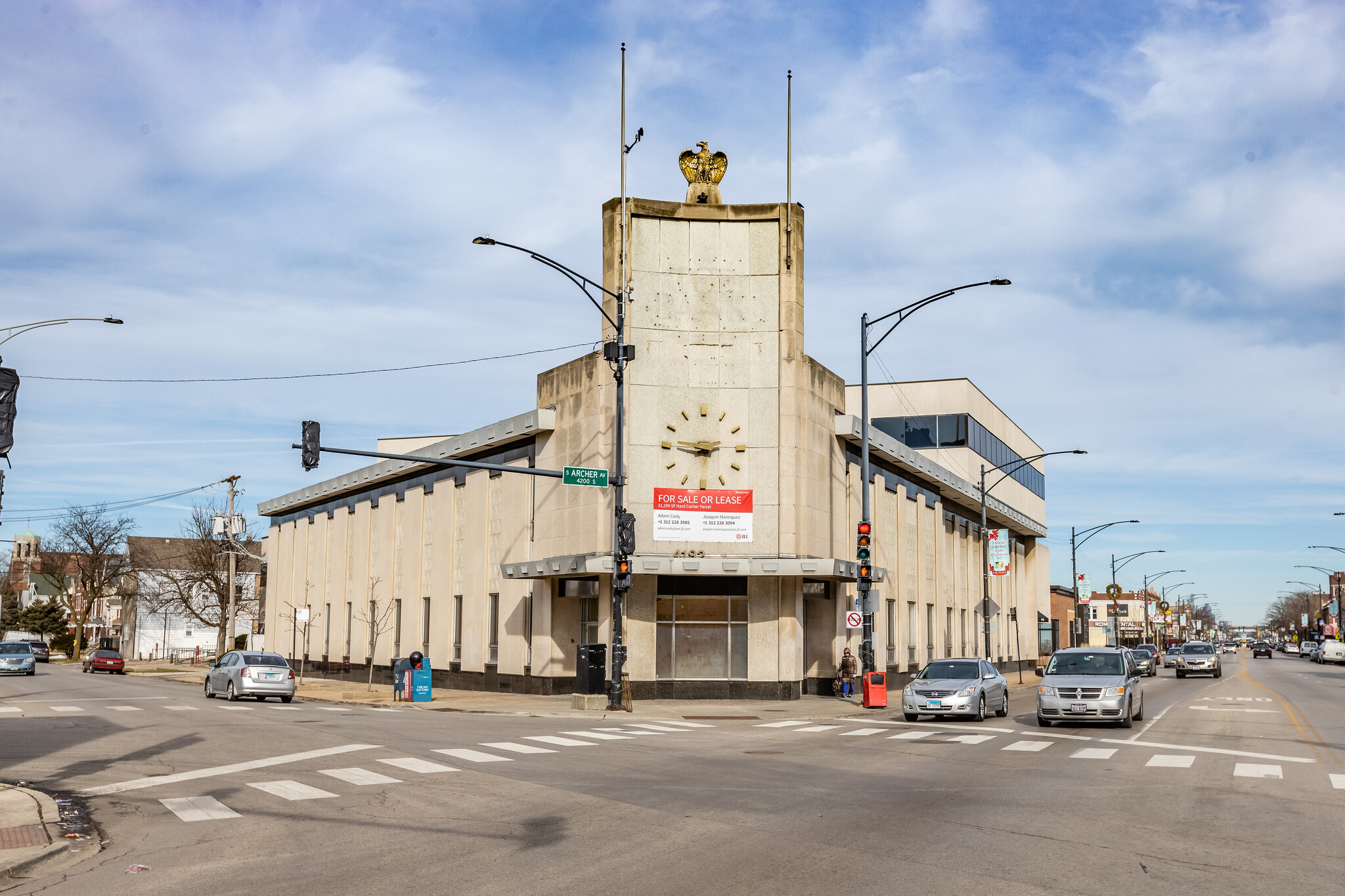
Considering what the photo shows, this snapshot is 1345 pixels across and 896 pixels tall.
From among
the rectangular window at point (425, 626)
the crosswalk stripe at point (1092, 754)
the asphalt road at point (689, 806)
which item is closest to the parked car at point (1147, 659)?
the rectangular window at point (425, 626)

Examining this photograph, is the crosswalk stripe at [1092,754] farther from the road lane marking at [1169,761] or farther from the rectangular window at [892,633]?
the rectangular window at [892,633]

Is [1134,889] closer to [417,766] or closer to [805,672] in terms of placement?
[417,766]

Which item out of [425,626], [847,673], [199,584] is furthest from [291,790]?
[199,584]

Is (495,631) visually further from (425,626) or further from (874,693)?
(874,693)

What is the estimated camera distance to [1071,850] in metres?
10.1

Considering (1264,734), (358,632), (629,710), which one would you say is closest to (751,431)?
(629,710)

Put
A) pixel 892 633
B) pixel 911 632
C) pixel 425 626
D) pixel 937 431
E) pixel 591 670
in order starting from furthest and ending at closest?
pixel 937 431 < pixel 911 632 < pixel 425 626 < pixel 892 633 < pixel 591 670

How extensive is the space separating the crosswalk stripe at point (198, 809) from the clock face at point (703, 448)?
22.1m

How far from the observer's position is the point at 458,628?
141 ft

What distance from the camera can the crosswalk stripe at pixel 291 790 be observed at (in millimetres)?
13430

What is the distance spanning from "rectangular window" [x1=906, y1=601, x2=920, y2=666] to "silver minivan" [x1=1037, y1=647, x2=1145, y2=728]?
2059cm

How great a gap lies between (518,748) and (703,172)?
23.1 meters

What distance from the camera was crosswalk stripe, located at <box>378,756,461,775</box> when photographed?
53.0ft

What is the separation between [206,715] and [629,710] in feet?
33.4
